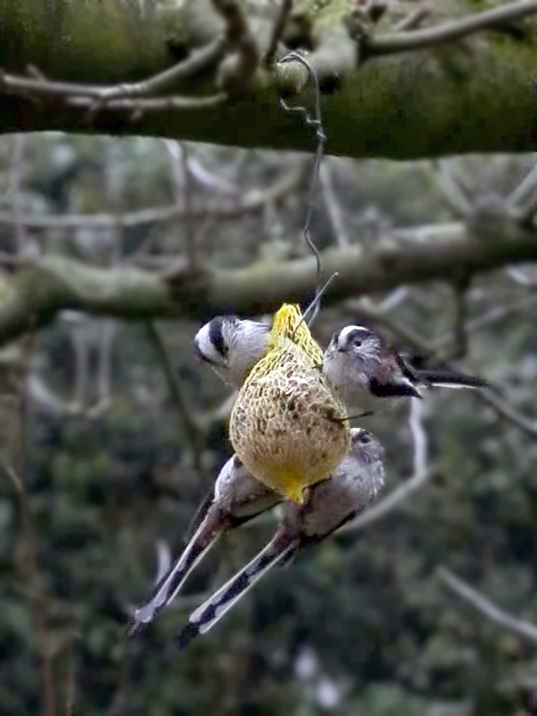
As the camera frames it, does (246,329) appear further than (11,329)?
No

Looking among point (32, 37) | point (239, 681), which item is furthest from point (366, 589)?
point (32, 37)

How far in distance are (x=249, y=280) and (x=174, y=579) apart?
1.00 metres

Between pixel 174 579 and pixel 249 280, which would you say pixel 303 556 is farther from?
pixel 174 579

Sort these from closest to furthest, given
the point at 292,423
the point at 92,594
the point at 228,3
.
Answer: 1. the point at 228,3
2. the point at 292,423
3. the point at 92,594

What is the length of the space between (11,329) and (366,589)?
2518 millimetres

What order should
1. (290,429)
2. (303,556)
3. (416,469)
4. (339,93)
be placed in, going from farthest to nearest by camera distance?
(303,556) → (416,469) → (339,93) → (290,429)

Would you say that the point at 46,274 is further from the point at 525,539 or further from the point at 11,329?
the point at 525,539

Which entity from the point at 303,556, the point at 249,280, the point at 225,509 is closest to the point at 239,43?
the point at 225,509

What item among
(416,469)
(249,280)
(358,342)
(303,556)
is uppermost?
(358,342)

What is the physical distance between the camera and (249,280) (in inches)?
78.0

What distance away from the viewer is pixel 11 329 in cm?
196

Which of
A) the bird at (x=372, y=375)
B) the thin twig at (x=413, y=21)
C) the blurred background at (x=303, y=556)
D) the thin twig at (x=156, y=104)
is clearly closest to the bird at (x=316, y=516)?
the bird at (x=372, y=375)

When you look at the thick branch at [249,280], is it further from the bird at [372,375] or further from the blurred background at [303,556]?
the blurred background at [303,556]

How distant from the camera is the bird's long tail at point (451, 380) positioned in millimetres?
933
